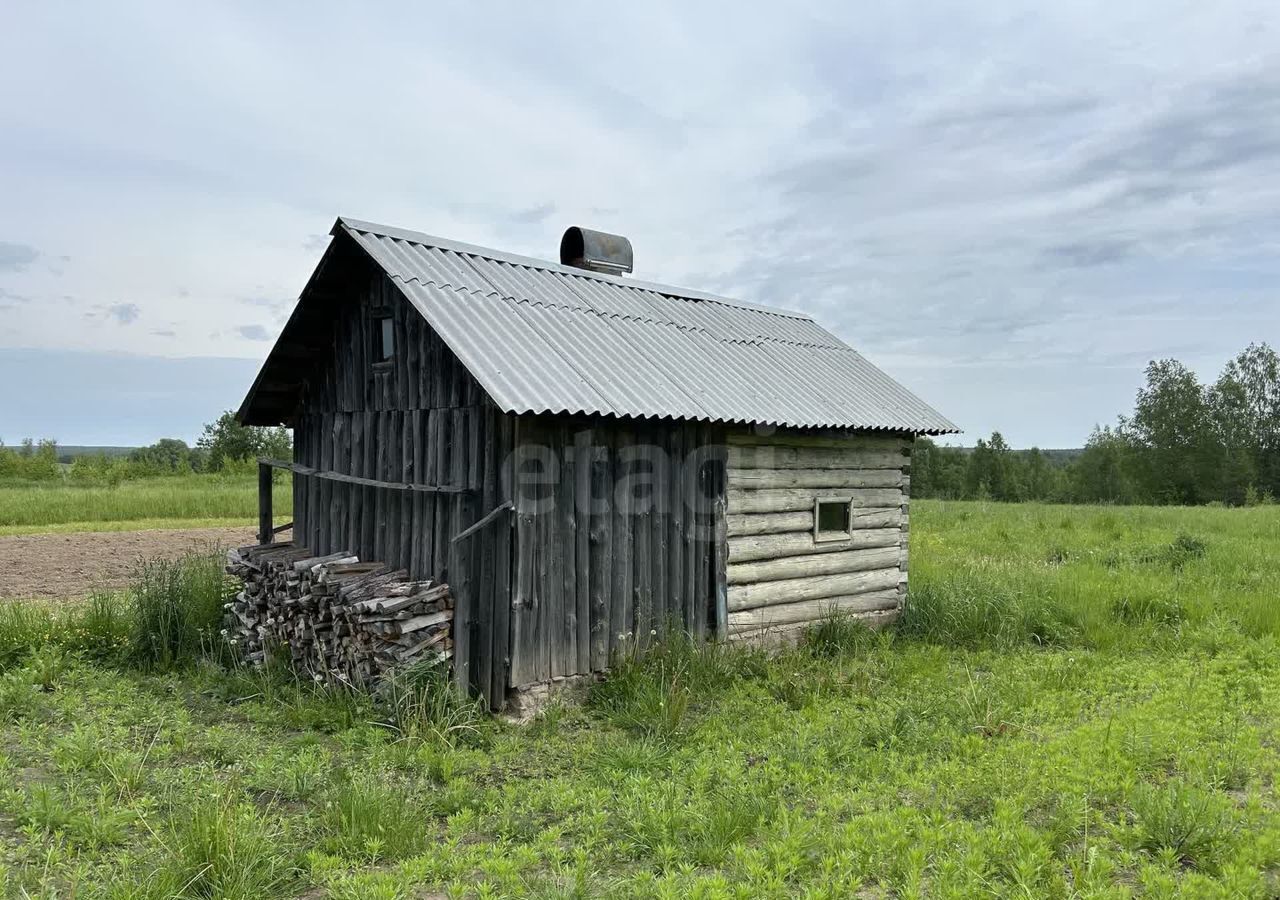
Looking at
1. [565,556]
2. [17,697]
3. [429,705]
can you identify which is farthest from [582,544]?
[17,697]

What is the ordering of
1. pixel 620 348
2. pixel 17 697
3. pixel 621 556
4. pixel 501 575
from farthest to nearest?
pixel 620 348 < pixel 621 556 < pixel 501 575 < pixel 17 697

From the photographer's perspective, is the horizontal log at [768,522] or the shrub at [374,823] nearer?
the shrub at [374,823]

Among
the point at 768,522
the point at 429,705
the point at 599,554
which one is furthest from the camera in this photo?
the point at 768,522

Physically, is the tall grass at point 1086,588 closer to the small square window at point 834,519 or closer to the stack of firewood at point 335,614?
the small square window at point 834,519

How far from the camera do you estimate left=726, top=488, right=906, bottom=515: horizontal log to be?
10.0 metres

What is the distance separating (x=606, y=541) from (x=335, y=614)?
279 cm

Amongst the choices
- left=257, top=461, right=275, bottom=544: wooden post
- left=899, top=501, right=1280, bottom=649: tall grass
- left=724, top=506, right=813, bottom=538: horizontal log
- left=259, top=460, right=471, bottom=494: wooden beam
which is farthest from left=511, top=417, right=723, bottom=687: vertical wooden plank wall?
left=257, top=461, right=275, bottom=544: wooden post

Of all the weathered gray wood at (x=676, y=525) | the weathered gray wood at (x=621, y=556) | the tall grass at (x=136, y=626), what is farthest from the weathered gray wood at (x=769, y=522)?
the tall grass at (x=136, y=626)

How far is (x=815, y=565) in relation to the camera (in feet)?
36.1

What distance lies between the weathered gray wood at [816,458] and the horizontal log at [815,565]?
116cm

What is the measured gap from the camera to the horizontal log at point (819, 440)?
10.0 metres

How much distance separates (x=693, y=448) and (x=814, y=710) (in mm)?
3100

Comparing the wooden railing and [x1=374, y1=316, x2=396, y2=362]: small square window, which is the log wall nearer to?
the wooden railing

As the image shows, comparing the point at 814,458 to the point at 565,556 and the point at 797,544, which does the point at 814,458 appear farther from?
the point at 565,556
